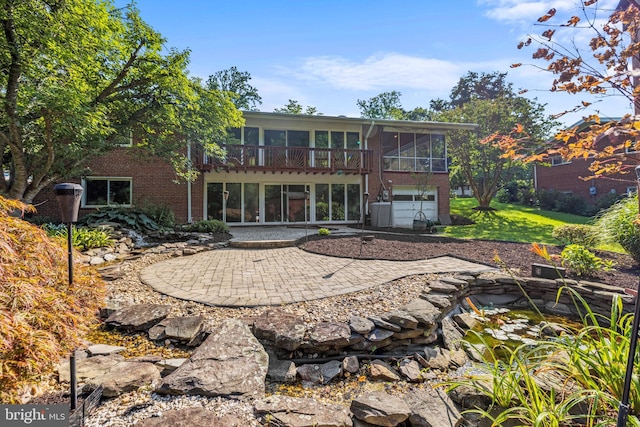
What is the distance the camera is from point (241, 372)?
92.9 inches

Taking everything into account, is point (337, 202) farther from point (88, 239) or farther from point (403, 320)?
point (403, 320)

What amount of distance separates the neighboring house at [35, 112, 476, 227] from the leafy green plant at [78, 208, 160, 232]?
85.7 inches

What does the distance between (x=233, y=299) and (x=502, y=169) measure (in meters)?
18.9

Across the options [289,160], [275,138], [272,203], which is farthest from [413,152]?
[272,203]

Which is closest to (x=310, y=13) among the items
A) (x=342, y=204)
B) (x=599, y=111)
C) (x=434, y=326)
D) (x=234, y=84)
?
(x=599, y=111)

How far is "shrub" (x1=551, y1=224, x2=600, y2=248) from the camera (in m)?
7.11

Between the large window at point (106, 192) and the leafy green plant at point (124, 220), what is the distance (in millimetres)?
2985

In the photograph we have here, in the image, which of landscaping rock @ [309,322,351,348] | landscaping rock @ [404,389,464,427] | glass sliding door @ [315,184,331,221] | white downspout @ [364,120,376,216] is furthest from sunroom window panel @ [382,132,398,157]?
landscaping rock @ [404,389,464,427]

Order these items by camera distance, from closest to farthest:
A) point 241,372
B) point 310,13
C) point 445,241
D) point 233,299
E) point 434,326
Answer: point 241,372, point 434,326, point 233,299, point 310,13, point 445,241

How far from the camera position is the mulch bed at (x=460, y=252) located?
17.5 feet

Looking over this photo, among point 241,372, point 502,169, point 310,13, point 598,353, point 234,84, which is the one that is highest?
point 234,84

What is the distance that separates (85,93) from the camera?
6148mm

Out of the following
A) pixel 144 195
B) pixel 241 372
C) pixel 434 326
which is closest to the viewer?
pixel 241 372

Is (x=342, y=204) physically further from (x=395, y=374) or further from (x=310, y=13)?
(x=395, y=374)
